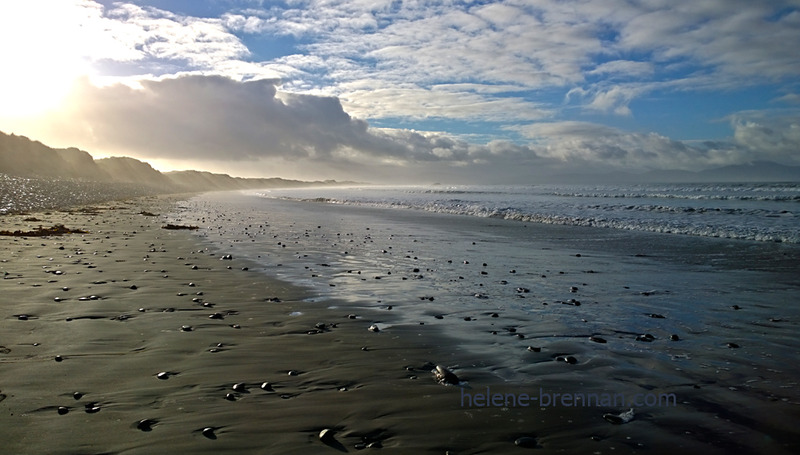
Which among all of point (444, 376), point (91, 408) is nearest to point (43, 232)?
point (91, 408)

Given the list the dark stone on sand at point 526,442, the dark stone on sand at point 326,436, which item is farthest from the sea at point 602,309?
the dark stone on sand at point 326,436

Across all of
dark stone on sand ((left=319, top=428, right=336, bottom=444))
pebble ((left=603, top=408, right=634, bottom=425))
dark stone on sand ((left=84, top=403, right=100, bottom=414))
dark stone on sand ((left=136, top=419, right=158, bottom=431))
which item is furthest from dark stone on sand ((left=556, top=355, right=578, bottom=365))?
dark stone on sand ((left=84, top=403, right=100, bottom=414))

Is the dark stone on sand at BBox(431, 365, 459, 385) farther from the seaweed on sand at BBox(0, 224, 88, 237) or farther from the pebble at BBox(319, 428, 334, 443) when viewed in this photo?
the seaweed on sand at BBox(0, 224, 88, 237)

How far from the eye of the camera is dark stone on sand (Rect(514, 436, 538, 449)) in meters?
4.11

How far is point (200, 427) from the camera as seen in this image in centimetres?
429

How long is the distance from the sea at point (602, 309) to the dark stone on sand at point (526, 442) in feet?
1.60

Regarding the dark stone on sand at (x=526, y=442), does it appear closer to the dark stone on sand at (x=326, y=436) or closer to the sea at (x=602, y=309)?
the sea at (x=602, y=309)

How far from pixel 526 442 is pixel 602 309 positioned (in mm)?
5612

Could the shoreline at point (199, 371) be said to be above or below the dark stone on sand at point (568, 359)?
below

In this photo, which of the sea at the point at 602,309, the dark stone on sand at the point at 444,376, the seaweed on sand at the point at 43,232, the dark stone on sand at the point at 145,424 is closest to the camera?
the dark stone on sand at the point at 145,424

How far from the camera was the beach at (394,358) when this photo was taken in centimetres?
424

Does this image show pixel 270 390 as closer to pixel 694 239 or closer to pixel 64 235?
pixel 64 235

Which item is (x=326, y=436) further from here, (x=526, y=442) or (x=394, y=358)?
(x=394, y=358)

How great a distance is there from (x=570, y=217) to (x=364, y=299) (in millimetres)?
24420
